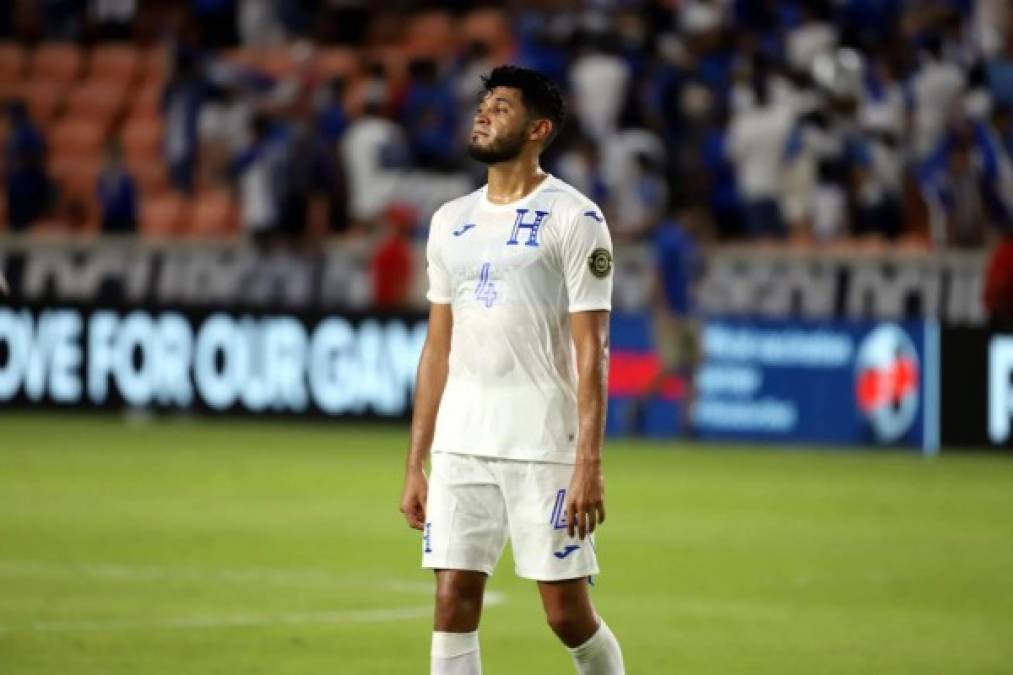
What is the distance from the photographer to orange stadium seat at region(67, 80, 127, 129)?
2953cm

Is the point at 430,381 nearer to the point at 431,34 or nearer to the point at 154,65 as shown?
the point at 431,34

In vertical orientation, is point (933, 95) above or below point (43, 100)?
below

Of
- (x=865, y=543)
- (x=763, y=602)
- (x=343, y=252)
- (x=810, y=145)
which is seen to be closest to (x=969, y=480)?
(x=865, y=543)

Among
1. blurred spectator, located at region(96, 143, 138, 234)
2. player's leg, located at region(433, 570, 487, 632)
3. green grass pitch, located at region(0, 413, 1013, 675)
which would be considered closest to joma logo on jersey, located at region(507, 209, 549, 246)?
player's leg, located at region(433, 570, 487, 632)

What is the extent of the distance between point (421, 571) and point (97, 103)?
18.0 m

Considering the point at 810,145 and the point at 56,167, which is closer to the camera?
the point at 810,145

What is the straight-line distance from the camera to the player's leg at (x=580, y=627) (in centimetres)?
705

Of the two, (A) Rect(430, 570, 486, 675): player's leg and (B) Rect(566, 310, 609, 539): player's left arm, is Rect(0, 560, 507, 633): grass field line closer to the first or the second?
(A) Rect(430, 570, 486, 675): player's leg

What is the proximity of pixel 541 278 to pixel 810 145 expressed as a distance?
16.7 meters

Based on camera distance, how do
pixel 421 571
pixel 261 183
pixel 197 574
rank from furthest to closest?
pixel 261 183, pixel 421 571, pixel 197 574

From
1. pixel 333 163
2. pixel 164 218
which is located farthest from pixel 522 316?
pixel 164 218

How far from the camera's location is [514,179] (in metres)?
7.26

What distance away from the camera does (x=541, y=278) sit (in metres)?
7.14

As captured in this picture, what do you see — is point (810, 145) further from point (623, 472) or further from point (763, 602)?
point (763, 602)
